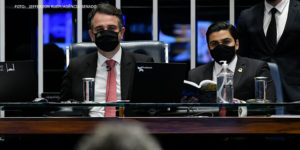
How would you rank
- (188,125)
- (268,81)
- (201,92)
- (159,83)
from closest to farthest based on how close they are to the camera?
(188,125) → (159,83) → (201,92) → (268,81)

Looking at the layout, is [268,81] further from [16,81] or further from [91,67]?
[16,81]

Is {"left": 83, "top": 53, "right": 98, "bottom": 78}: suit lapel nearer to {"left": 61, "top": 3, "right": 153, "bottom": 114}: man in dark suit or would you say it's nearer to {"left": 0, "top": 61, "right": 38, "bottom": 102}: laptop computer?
{"left": 61, "top": 3, "right": 153, "bottom": 114}: man in dark suit

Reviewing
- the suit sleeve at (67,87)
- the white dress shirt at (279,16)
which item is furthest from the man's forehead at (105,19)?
the white dress shirt at (279,16)

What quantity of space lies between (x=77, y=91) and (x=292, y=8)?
160cm

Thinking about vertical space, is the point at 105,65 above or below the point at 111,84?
above

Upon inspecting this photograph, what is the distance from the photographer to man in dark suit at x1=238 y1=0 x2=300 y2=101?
3.00 meters

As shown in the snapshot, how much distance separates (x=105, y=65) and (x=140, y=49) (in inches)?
14.9

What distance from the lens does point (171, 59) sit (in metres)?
6.28

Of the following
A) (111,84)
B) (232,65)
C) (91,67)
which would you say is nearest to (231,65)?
(232,65)

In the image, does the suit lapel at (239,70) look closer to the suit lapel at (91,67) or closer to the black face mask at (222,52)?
the black face mask at (222,52)

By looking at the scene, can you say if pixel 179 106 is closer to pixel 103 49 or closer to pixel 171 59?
pixel 103 49

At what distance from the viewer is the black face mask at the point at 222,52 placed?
106 inches

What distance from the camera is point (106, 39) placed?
2553mm

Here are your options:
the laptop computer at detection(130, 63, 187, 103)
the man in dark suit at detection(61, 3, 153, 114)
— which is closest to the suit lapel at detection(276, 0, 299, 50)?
the man in dark suit at detection(61, 3, 153, 114)
